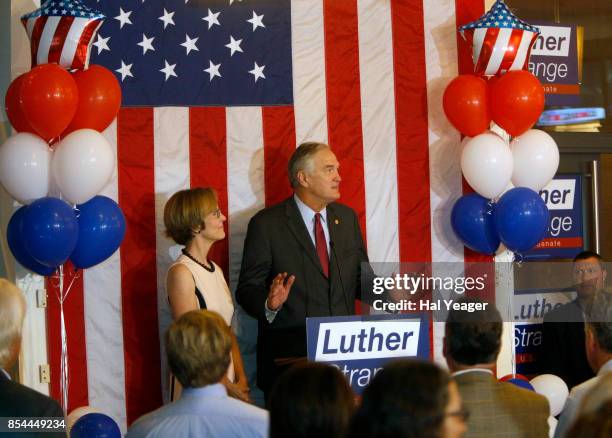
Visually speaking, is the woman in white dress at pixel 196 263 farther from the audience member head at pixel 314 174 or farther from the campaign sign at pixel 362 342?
the campaign sign at pixel 362 342

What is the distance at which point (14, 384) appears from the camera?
280 centimetres

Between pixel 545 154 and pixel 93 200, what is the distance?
2566 mm

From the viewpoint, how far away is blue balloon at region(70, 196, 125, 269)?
4.91 m

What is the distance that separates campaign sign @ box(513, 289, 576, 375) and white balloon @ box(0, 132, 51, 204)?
319 cm

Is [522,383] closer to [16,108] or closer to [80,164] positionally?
[80,164]

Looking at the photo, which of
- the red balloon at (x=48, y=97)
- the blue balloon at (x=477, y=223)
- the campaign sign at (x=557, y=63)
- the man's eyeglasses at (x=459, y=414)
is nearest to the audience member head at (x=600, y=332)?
the man's eyeglasses at (x=459, y=414)

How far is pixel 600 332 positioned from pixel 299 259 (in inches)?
86.8

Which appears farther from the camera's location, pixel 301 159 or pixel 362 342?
pixel 301 159

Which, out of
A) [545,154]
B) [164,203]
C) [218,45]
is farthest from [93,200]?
[545,154]

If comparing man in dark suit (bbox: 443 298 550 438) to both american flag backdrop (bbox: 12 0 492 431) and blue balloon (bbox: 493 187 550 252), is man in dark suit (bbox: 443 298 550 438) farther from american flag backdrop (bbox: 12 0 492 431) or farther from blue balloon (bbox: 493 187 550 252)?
american flag backdrop (bbox: 12 0 492 431)

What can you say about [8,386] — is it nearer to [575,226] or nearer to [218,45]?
[218,45]

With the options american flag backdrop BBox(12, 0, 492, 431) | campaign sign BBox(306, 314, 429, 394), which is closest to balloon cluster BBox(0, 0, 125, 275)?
american flag backdrop BBox(12, 0, 492, 431)

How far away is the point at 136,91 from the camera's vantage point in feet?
18.6

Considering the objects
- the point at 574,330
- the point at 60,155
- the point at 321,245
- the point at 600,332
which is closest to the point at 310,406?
the point at 600,332
